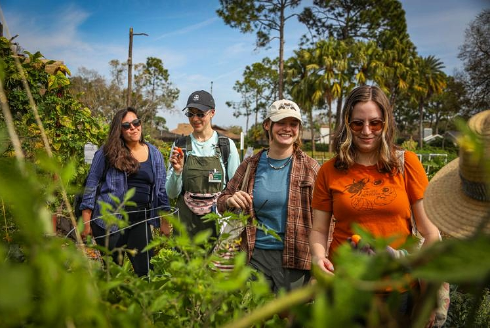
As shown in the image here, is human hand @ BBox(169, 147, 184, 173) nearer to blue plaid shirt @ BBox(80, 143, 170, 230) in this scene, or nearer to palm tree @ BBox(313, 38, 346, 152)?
blue plaid shirt @ BBox(80, 143, 170, 230)

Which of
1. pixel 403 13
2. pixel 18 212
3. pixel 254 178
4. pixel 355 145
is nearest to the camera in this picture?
pixel 18 212

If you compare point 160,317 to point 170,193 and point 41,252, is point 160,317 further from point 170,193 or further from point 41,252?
point 170,193

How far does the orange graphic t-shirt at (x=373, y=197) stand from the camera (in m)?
1.70

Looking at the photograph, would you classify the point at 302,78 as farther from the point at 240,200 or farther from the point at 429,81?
the point at 240,200

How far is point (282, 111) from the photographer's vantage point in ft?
8.35

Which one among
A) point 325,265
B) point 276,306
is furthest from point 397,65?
point 276,306

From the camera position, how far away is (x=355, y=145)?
6.17 feet

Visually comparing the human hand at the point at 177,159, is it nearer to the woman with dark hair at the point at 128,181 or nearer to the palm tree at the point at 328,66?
the woman with dark hair at the point at 128,181

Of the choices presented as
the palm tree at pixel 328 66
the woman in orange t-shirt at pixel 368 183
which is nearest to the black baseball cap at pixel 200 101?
the woman in orange t-shirt at pixel 368 183

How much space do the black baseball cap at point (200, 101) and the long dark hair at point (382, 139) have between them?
1800 mm

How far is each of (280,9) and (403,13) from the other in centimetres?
1601

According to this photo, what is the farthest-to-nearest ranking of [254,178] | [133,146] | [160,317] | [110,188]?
[133,146]
[110,188]
[254,178]
[160,317]

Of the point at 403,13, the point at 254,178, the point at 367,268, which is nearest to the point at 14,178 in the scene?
the point at 367,268

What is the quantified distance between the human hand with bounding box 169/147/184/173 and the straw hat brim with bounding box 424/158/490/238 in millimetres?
2257
